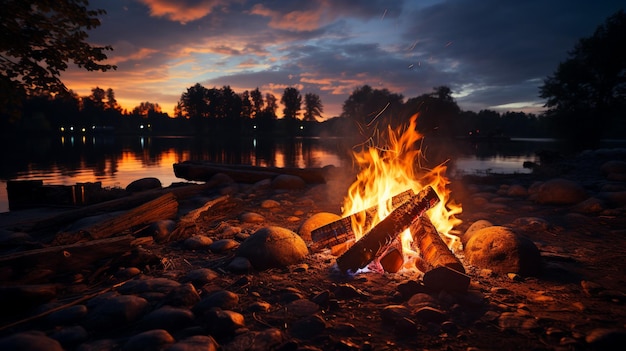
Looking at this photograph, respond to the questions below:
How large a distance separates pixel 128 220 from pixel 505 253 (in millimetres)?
6758

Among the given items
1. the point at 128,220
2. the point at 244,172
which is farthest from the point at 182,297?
the point at 244,172

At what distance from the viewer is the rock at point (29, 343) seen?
8.16 ft

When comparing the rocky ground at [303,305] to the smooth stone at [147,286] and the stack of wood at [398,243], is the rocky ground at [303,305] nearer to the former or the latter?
the smooth stone at [147,286]

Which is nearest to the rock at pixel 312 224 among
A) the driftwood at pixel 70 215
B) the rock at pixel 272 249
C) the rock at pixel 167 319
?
the rock at pixel 272 249

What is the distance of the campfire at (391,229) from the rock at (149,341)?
248 centimetres

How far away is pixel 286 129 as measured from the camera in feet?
422

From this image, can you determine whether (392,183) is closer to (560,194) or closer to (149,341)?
(149,341)

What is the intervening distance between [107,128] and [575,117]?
136 meters

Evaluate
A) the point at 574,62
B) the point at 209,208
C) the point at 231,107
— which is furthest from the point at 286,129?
the point at 209,208

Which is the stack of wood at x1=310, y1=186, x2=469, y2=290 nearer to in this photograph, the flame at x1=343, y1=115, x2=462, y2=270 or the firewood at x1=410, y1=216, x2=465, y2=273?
the firewood at x1=410, y1=216, x2=465, y2=273

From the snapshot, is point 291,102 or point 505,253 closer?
point 505,253

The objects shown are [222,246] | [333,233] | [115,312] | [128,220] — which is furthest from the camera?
[128,220]

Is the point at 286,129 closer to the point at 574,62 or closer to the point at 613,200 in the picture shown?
the point at 574,62

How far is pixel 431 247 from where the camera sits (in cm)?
466
